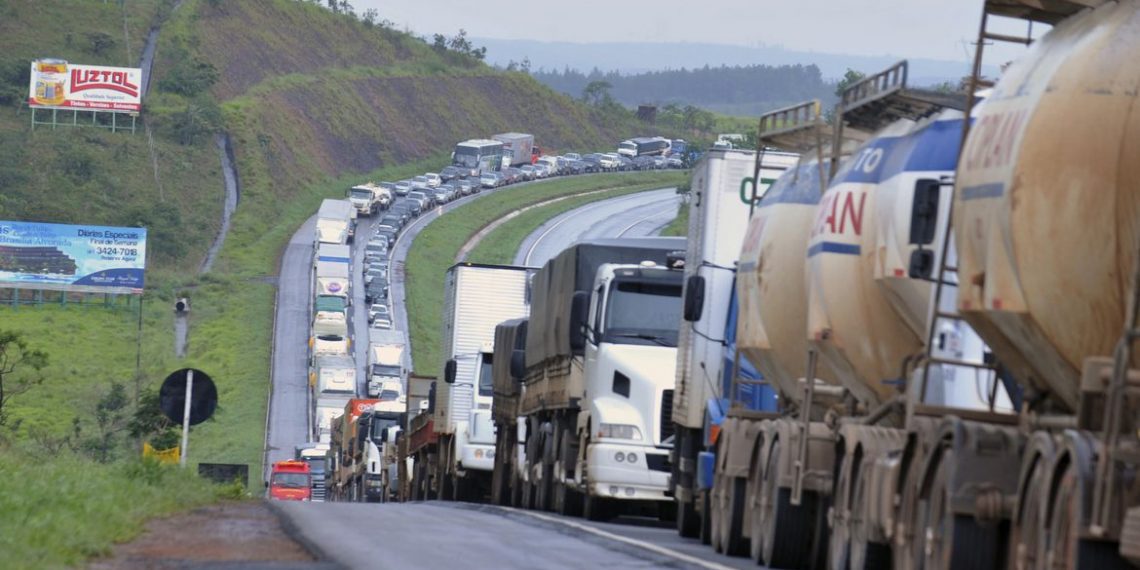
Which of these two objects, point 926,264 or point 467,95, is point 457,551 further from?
point 467,95

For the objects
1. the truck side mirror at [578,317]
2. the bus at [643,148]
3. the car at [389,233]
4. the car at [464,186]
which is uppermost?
the bus at [643,148]

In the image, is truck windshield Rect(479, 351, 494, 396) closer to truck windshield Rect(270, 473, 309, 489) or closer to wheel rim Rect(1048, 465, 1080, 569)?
truck windshield Rect(270, 473, 309, 489)

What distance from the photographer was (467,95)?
185 meters

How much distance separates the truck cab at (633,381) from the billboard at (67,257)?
7073 centimetres

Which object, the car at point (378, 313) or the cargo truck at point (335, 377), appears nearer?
the cargo truck at point (335, 377)

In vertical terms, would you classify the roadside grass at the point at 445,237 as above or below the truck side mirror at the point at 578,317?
above

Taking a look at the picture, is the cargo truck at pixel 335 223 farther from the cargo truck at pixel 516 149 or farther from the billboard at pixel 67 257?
the cargo truck at pixel 516 149

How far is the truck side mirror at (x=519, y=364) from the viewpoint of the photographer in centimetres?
3167

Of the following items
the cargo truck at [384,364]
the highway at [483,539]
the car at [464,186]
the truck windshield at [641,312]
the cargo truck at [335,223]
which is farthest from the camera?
the car at [464,186]

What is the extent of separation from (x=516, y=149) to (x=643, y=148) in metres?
21.9

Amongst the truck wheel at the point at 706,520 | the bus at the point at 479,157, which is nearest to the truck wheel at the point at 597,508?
the truck wheel at the point at 706,520

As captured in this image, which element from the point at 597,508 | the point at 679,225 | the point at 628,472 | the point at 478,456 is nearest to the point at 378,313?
the point at 679,225

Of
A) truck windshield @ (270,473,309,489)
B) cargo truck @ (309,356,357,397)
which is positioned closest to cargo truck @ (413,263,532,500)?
truck windshield @ (270,473,309,489)

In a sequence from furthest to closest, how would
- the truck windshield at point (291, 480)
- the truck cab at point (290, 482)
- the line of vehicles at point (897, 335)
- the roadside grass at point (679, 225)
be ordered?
the roadside grass at point (679, 225) → the truck windshield at point (291, 480) → the truck cab at point (290, 482) → the line of vehicles at point (897, 335)
